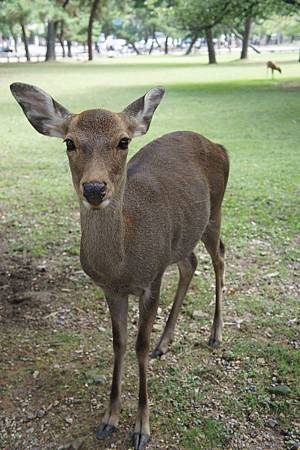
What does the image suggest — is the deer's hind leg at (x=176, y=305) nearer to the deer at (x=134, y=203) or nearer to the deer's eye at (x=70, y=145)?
the deer at (x=134, y=203)

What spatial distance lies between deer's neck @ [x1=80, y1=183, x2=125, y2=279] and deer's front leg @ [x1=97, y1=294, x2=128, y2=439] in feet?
0.76

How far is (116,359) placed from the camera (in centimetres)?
308

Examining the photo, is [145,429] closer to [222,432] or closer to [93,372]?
[222,432]

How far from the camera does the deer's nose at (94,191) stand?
2.33m

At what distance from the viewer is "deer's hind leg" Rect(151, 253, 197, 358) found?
3.65 metres

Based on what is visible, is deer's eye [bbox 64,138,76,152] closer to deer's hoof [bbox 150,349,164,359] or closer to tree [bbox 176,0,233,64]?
deer's hoof [bbox 150,349,164,359]

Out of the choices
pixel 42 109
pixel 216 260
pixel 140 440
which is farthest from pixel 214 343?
pixel 42 109

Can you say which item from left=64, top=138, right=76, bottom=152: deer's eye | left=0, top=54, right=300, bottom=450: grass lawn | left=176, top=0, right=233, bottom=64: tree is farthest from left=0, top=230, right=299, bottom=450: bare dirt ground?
left=176, top=0, right=233, bottom=64: tree

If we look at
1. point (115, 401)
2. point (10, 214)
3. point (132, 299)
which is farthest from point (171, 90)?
point (115, 401)

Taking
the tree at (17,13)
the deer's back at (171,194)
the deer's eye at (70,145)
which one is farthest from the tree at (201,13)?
the deer's eye at (70,145)

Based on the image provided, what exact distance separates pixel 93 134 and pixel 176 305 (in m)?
1.65

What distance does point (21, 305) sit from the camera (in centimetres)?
417

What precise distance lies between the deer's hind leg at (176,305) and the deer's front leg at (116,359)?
0.60m

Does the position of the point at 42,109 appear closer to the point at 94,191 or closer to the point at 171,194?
the point at 94,191
